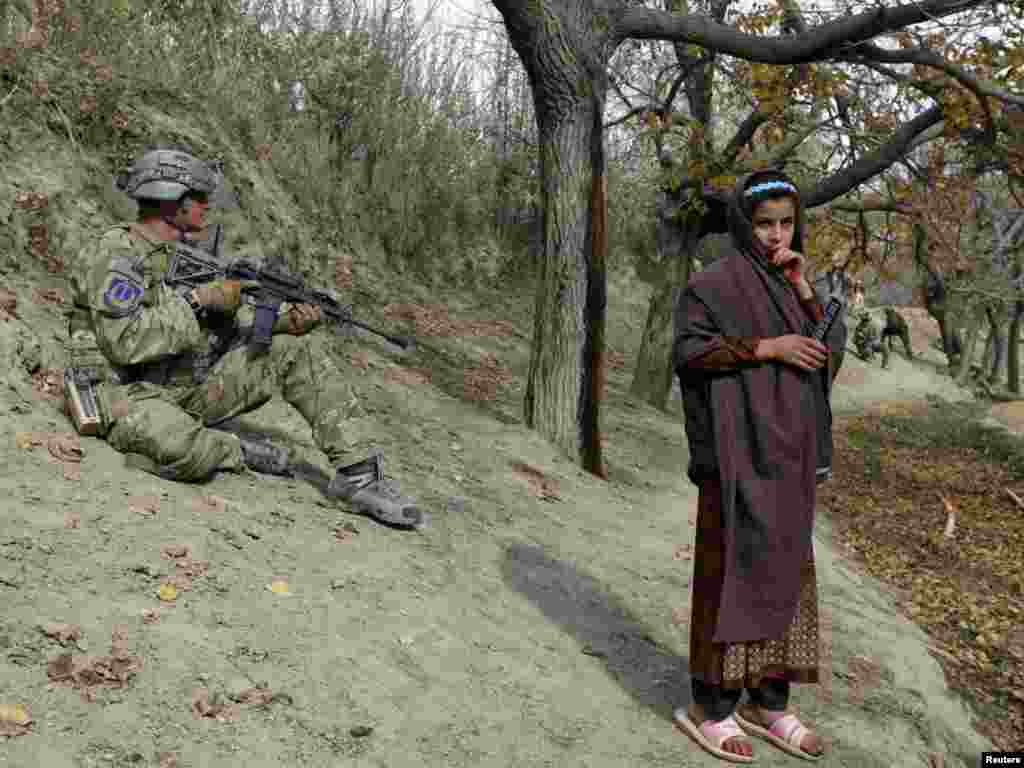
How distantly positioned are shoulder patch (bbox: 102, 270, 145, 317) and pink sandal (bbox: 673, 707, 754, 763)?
2.98 metres

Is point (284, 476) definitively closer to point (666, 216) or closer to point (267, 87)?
point (267, 87)

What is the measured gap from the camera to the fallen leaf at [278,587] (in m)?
3.89

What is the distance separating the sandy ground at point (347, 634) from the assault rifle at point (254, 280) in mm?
823

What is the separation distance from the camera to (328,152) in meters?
12.4

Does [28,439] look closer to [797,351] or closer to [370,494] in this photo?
[370,494]

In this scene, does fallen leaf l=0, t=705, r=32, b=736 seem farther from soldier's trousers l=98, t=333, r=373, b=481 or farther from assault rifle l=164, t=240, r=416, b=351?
assault rifle l=164, t=240, r=416, b=351

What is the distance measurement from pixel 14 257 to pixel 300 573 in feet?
11.6

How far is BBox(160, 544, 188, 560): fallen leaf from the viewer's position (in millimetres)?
3797

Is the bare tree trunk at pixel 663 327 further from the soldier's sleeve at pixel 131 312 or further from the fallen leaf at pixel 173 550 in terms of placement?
the fallen leaf at pixel 173 550

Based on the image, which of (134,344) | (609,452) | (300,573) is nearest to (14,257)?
(134,344)

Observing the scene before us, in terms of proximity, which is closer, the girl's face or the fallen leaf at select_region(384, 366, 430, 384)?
the girl's face

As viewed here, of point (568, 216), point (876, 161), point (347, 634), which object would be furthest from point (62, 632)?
Answer: point (876, 161)

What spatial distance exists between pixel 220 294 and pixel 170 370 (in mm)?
489

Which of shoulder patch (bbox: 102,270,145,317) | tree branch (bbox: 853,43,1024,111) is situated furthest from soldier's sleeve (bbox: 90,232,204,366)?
tree branch (bbox: 853,43,1024,111)
